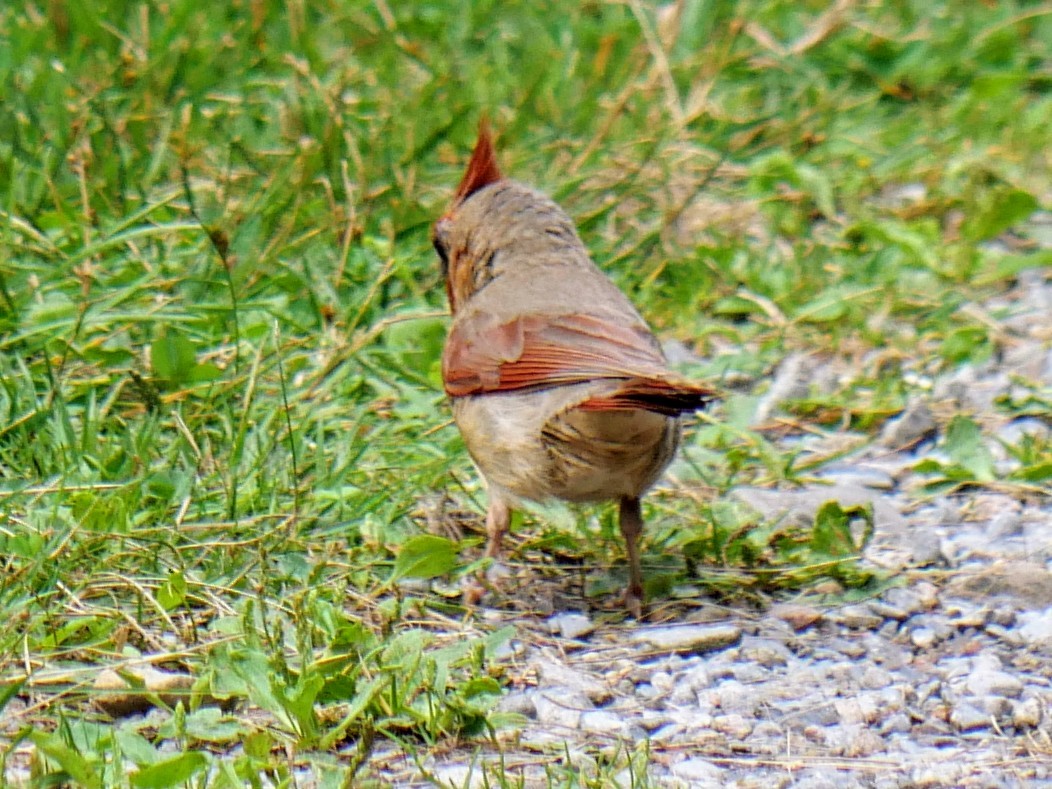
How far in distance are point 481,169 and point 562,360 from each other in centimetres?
124

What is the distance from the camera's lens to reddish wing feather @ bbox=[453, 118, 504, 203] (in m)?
5.19

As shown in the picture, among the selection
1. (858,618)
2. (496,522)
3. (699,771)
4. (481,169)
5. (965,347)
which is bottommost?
(965,347)

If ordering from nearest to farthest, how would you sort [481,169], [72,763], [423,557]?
[72,763] < [423,557] < [481,169]

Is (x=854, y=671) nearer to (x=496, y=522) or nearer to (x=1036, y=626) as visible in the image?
(x=1036, y=626)

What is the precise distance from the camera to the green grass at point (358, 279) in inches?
141

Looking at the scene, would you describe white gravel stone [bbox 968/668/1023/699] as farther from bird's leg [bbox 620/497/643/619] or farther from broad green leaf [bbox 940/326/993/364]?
broad green leaf [bbox 940/326/993/364]

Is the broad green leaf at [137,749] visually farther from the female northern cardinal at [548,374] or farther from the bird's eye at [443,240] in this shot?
the bird's eye at [443,240]

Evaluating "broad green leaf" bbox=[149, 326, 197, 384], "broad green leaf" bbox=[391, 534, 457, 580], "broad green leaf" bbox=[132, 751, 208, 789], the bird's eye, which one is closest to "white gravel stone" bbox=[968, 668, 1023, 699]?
"broad green leaf" bbox=[391, 534, 457, 580]

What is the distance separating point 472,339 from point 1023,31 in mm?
5181

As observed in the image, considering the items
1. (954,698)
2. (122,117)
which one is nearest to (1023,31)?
(122,117)

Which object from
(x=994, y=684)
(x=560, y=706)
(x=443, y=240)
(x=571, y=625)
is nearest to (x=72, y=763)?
(x=560, y=706)

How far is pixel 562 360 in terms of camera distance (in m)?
4.25

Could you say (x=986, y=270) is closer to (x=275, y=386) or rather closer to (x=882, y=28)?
(x=882, y=28)

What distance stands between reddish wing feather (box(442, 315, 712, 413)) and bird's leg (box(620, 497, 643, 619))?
1.45 ft
